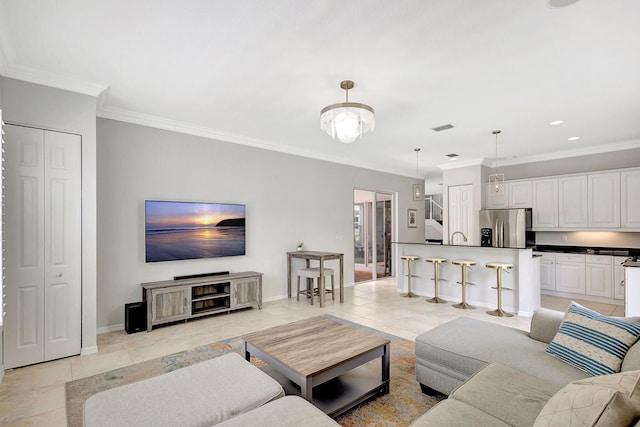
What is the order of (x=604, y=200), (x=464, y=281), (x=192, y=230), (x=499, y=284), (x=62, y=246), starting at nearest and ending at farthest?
1. (x=62, y=246)
2. (x=192, y=230)
3. (x=499, y=284)
4. (x=464, y=281)
5. (x=604, y=200)

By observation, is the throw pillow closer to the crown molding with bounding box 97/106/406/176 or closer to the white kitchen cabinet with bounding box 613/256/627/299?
the crown molding with bounding box 97/106/406/176

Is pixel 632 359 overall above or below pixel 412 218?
below

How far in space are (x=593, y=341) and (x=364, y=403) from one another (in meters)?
1.53

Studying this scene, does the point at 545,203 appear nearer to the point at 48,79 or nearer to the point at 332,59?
the point at 332,59

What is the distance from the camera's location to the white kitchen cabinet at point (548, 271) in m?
6.19

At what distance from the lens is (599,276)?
5.66 metres

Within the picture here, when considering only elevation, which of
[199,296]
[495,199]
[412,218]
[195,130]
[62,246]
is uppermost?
[195,130]

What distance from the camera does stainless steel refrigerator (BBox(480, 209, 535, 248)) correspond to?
20.9ft

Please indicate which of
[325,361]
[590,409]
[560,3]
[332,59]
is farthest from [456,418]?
[332,59]

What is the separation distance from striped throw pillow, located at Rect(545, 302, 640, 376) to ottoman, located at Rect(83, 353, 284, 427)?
180 cm

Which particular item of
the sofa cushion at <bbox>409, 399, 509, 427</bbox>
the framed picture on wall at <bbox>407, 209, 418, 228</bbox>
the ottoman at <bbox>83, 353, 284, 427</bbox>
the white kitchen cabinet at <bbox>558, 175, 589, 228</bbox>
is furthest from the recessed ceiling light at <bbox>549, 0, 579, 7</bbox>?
the framed picture on wall at <bbox>407, 209, 418, 228</bbox>

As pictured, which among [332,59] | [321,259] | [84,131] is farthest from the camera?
[321,259]

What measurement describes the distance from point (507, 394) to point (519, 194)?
618 cm

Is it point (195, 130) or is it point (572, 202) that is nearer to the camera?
point (195, 130)
